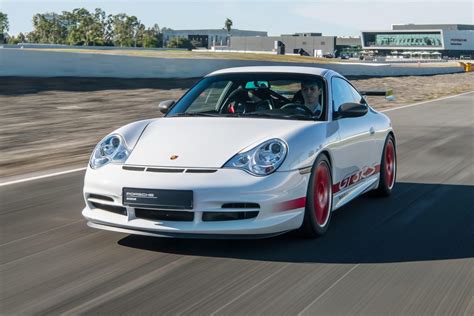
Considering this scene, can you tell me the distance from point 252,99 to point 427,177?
339 centimetres

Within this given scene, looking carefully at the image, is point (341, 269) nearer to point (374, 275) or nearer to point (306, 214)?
point (374, 275)

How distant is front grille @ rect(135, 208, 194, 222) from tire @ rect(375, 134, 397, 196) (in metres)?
3.22

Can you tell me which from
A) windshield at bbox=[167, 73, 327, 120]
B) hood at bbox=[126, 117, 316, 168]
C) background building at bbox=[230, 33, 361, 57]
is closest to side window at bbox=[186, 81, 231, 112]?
windshield at bbox=[167, 73, 327, 120]

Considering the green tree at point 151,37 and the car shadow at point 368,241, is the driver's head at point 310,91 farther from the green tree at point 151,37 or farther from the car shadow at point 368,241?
the green tree at point 151,37

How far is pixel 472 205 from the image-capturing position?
775 cm

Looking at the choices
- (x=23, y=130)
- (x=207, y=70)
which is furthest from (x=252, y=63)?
(x=23, y=130)

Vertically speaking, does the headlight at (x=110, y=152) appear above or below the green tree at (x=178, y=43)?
below

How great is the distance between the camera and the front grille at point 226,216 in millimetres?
5348

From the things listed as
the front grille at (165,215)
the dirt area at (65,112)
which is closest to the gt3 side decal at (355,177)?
the front grille at (165,215)

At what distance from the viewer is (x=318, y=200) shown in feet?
19.9

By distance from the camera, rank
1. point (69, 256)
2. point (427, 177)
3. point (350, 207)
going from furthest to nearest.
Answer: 1. point (427, 177)
2. point (350, 207)
3. point (69, 256)

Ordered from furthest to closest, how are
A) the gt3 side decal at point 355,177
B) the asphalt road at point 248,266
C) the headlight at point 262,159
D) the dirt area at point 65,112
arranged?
the dirt area at point 65,112 → the gt3 side decal at point 355,177 → the headlight at point 262,159 → the asphalt road at point 248,266

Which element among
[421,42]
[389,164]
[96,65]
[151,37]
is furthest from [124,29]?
[389,164]

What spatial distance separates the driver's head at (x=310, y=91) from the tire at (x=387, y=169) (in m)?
1.53
